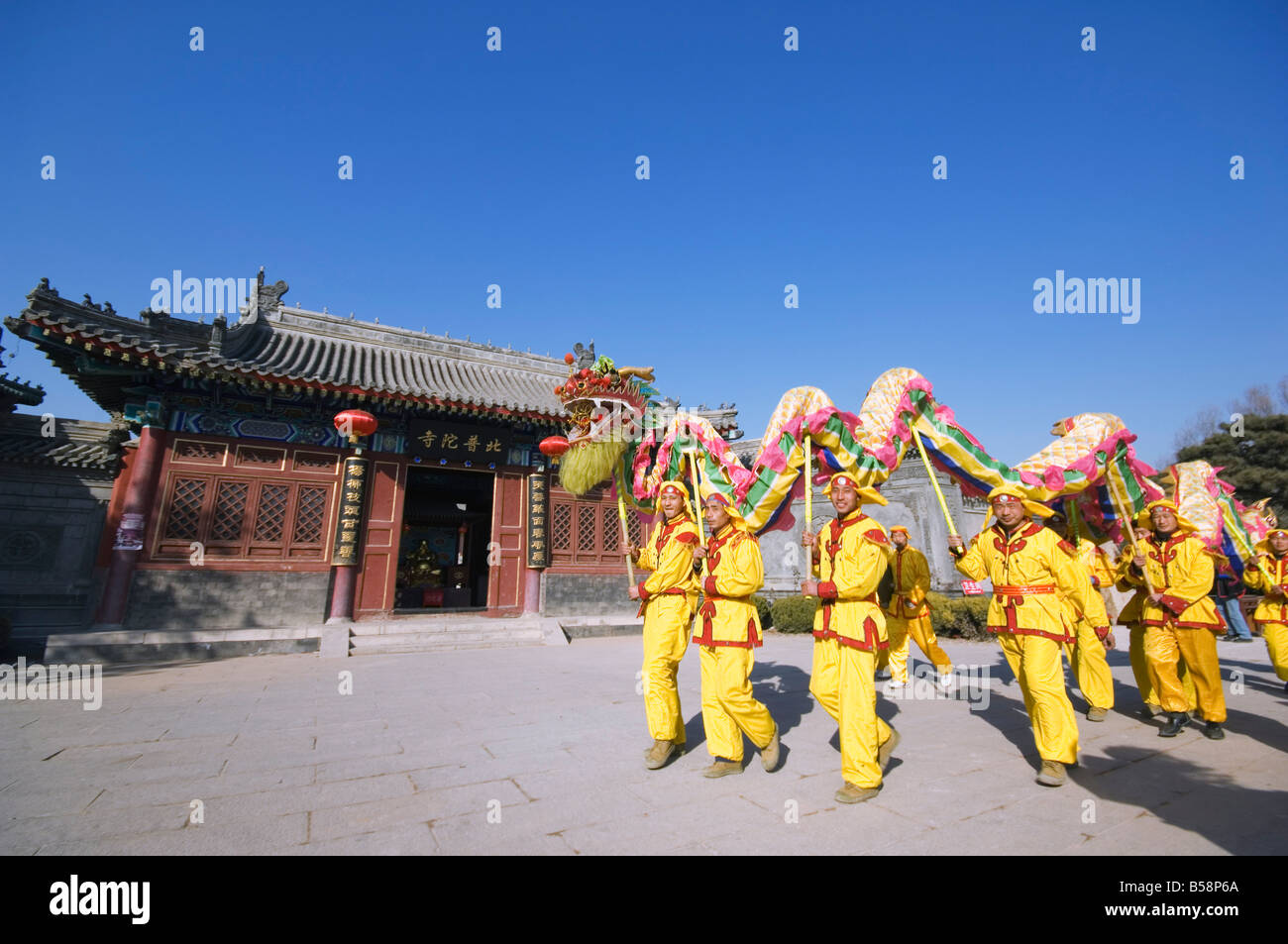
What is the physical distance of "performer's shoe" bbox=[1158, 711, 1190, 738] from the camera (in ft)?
14.8

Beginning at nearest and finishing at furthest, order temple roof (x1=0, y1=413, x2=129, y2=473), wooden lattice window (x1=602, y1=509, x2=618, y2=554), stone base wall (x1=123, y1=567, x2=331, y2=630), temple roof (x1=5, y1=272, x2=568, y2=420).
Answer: temple roof (x1=5, y1=272, x2=568, y2=420), stone base wall (x1=123, y1=567, x2=331, y2=630), temple roof (x1=0, y1=413, x2=129, y2=473), wooden lattice window (x1=602, y1=509, x2=618, y2=554)

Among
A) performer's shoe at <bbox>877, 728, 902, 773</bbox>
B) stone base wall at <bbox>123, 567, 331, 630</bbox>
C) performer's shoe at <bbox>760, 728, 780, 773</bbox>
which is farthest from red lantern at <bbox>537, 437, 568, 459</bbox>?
stone base wall at <bbox>123, 567, 331, 630</bbox>

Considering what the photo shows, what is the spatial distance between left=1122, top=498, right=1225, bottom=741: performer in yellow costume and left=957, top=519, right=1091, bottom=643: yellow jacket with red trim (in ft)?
4.98

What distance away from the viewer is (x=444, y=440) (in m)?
11.8

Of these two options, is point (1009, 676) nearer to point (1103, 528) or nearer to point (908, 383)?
point (1103, 528)

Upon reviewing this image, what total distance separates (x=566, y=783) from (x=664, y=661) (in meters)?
1.00

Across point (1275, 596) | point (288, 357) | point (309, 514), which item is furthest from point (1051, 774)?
point (288, 357)

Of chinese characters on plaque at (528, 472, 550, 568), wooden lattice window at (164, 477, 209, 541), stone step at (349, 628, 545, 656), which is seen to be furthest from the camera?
chinese characters on plaque at (528, 472, 550, 568)

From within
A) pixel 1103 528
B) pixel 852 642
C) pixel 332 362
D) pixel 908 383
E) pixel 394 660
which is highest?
Result: pixel 332 362

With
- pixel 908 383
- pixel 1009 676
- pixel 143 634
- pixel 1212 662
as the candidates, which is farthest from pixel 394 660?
pixel 1212 662

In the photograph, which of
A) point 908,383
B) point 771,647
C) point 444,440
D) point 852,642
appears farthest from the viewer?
point 444,440

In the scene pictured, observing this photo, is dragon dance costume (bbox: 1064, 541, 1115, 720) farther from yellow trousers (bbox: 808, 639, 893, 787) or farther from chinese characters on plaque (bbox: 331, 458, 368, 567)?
chinese characters on plaque (bbox: 331, 458, 368, 567)
